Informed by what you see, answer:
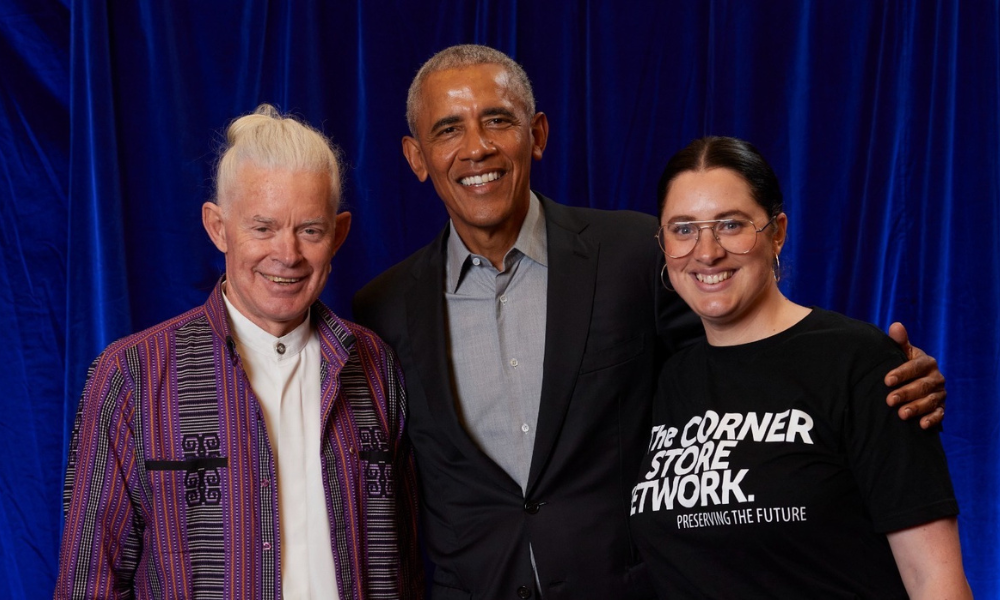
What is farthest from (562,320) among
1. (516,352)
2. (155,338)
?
(155,338)

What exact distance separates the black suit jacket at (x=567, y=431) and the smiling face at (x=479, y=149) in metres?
0.12

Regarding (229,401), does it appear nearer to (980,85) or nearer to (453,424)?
(453,424)

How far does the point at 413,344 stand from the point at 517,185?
443 mm

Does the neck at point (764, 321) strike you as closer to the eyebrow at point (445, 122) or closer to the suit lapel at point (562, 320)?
the suit lapel at point (562, 320)

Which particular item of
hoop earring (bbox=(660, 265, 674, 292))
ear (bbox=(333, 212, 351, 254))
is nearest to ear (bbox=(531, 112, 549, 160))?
hoop earring (bbox=(660, 265, 674, 292))

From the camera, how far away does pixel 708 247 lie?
1794mm

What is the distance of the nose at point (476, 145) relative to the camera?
2.17m

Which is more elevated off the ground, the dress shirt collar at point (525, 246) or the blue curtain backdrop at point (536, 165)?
the blue curtain backdrop at point (536, 165)

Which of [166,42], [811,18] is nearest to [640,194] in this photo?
[811,18]

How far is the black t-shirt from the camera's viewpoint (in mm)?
1562

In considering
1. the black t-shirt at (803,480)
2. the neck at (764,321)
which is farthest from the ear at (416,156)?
the black t-shirt at (803,480)

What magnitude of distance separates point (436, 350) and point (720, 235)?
70 centimetres

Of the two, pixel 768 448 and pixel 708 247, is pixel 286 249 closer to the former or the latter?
pixel 708 247

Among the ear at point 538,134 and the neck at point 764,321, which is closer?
the neck at point 764,321
